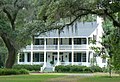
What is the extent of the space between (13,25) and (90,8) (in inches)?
677

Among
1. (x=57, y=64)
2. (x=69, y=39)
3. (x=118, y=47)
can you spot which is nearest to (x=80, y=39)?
(x=69, y=39)

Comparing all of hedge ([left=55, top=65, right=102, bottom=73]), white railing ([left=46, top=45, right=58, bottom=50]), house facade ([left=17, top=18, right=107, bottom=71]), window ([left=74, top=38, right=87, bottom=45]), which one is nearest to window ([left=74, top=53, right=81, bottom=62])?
house facade ([left=17, top=18, right=107, bottom=71])

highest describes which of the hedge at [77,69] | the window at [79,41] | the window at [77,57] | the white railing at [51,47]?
the window at [79,41]

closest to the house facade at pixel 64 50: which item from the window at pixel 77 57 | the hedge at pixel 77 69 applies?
the window at pixel 77 57

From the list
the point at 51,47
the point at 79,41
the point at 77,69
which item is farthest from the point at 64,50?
the point at 77,69

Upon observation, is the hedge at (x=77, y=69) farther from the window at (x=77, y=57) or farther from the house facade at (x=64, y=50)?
the window at (x=77, y=57)

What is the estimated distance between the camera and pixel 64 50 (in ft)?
213

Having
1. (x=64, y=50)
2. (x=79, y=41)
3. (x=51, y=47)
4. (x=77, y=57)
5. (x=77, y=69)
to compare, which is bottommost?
(x=77, y=69)

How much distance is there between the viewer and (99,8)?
23.1 metres

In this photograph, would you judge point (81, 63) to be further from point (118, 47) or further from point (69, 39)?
point (118, 47)

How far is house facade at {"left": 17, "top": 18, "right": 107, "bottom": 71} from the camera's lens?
64.1 meters

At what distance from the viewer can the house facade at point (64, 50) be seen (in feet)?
210

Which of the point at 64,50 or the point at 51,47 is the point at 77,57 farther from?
the point at 51,47

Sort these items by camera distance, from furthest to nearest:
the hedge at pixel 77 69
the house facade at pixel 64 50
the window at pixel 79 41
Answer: the window at pixel 79 41, the house facade at pixel 64 50, the hedge at pixel 77 69
